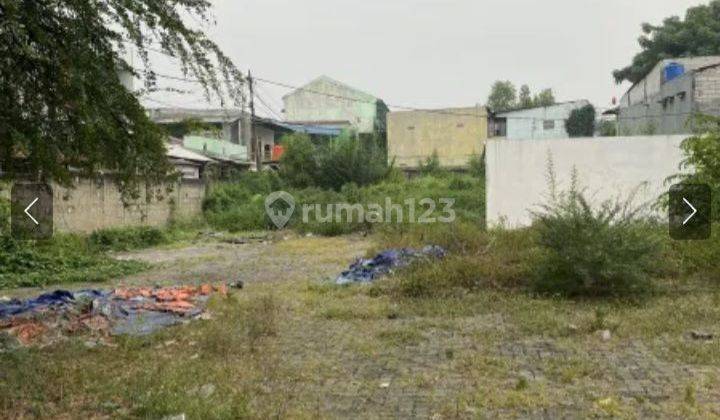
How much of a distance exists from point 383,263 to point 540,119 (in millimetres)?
32420

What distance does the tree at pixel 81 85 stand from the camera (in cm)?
492

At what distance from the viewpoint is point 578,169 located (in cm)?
1577

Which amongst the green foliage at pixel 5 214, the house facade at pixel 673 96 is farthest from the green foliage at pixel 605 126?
the green foliage at pixel 5 214

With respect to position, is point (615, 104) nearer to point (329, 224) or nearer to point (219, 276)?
point (329, 224)

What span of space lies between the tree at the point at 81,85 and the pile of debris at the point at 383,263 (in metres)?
5.18

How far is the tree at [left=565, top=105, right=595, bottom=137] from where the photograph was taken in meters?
39.9

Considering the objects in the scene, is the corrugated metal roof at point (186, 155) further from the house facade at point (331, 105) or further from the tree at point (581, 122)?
the tree at point (581, 122)

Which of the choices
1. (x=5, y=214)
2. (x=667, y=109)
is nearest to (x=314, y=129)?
(x=667, y=109)

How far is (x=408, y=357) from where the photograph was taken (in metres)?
6.00

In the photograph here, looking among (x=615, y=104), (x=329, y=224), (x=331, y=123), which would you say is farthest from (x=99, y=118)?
(x=615, y=104)

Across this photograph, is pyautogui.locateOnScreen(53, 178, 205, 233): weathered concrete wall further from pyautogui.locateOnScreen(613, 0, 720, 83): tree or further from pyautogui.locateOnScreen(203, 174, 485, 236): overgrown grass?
pyautogui.locateOnScreen(613, 0, 720, 83): tree

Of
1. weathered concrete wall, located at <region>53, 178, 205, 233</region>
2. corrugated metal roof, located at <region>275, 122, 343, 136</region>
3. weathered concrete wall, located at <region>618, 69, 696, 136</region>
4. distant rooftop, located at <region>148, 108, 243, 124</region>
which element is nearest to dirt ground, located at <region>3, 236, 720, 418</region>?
distant rooftop, located at <region>148, 108, 243, 124</region>

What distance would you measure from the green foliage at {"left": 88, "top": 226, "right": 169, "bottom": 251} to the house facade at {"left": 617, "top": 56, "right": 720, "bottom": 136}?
1453cm

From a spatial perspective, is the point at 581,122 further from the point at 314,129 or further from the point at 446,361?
the point at 446,361
